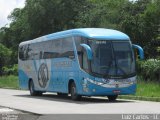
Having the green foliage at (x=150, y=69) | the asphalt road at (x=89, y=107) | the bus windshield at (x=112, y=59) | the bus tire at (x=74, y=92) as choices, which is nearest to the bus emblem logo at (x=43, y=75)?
the bus tire at (x=74, y=92)

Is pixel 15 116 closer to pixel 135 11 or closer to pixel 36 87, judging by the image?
pixel 36 87

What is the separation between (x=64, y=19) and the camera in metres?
73.6

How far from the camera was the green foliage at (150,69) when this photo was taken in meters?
38.3

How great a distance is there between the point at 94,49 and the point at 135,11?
28.3 m

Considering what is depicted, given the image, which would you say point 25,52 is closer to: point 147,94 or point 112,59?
point 147,94

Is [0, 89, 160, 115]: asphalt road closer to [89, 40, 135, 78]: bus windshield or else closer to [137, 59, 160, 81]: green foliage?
[89, 40, 135, 78]: bus windshield

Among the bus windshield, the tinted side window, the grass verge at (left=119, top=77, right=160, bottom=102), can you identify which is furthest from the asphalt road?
the tinted side window

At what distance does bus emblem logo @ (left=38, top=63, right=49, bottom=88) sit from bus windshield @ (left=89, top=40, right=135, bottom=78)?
23.9 ft

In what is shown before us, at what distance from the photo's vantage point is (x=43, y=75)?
31.7 metres

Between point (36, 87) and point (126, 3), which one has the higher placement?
point (126, 3)

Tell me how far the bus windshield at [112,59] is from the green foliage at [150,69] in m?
13.6

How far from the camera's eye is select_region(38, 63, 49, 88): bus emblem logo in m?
31.1

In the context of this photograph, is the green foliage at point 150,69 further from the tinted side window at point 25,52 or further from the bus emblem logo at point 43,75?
the bus emblem logo at point 43,75

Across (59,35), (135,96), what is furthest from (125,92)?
(59,35)
